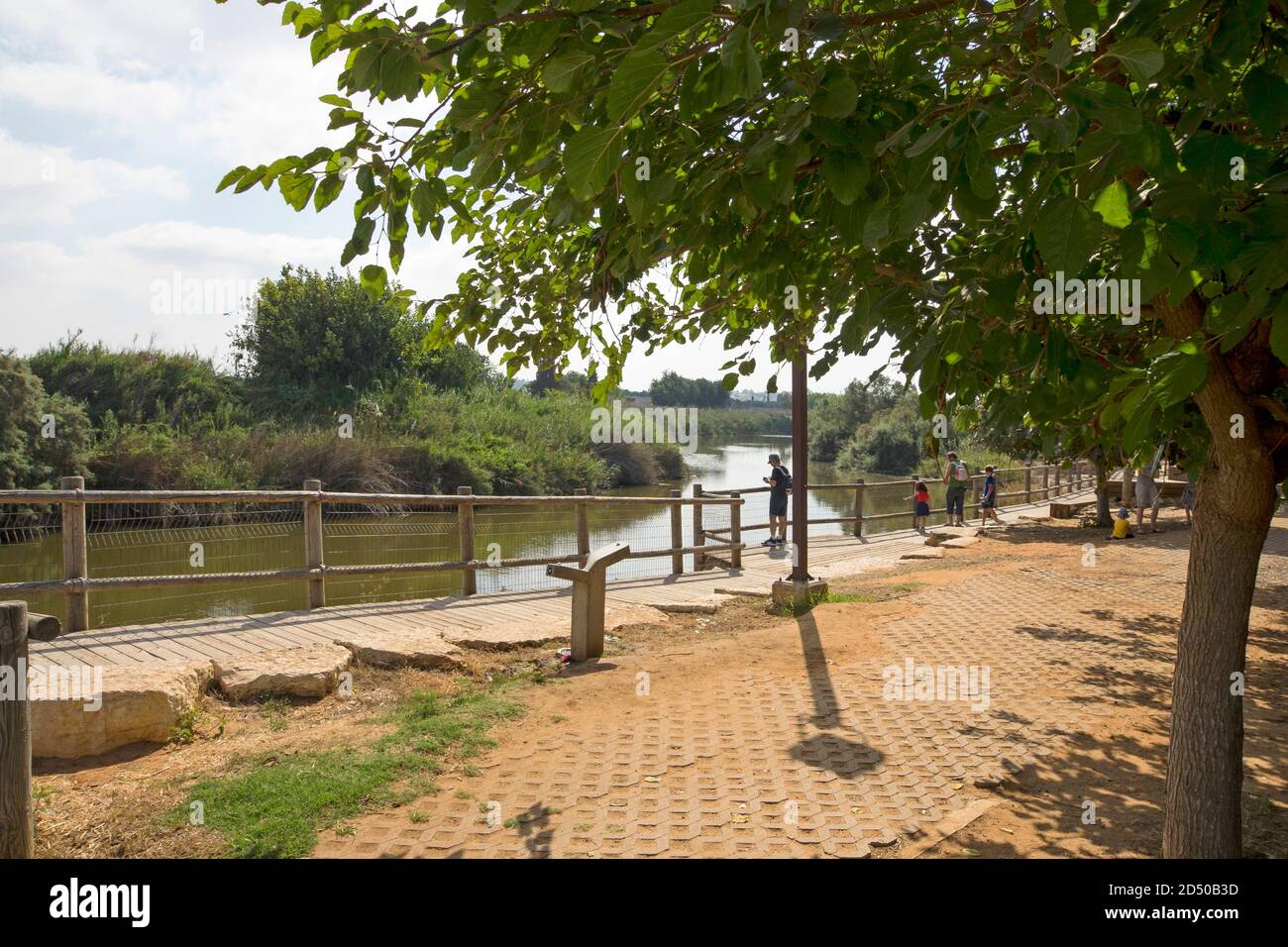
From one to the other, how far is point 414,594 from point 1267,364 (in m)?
8.26

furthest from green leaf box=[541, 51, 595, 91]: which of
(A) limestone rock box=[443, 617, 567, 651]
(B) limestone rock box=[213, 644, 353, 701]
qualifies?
(A) limestone rock box=[443, 617, 567, 651]

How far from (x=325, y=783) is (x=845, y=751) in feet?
8.85

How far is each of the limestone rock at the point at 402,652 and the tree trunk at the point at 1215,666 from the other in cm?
466

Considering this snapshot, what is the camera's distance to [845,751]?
451cm

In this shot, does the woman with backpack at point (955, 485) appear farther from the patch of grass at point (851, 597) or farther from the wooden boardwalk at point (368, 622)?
the patch of grass at point (851, 597)

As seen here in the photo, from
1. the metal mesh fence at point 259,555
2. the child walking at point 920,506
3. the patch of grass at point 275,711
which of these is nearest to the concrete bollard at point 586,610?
the patch of grass at point 275,711

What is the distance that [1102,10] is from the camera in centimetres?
241

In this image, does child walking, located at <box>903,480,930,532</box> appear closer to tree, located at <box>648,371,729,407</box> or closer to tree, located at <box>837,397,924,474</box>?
tree, located at <box>837,397,924,474</box>

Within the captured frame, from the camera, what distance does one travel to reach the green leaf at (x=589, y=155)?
5.65ft

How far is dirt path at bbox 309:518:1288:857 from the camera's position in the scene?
348cm

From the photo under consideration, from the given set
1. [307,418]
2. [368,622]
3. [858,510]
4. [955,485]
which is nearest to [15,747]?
[368,622]

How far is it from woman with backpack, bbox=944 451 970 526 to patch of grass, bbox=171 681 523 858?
1523cm
